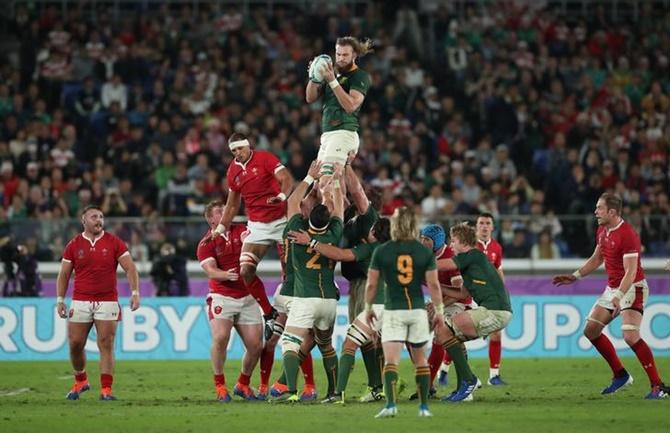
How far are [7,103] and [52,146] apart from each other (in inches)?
68.9

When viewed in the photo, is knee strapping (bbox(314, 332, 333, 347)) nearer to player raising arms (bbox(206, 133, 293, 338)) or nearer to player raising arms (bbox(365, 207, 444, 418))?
player raising arms (bbox(206, 133, 293, 338))

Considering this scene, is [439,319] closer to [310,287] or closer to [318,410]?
[318,410]

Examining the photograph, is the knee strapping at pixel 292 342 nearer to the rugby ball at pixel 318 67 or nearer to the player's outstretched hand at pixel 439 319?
the player's outstretched hand at pixel 439 319

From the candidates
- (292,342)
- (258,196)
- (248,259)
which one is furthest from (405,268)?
(258,196)

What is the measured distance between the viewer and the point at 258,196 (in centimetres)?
1636

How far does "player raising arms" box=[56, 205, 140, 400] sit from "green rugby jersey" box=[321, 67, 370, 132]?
9.76 ft

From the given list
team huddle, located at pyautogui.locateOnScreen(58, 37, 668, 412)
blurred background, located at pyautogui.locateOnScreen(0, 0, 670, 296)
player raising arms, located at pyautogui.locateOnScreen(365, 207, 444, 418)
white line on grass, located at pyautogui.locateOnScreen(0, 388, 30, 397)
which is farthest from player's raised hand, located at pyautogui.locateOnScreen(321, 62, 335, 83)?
blurred background, located at pyautogui.locateOnScreen(0, 0, 670, 296)

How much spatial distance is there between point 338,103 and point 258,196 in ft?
5.84

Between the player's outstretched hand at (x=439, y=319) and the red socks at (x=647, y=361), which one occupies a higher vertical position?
the player's outstretched hand at (x=439, y=319)

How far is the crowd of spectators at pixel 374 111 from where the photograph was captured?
26.0 metres

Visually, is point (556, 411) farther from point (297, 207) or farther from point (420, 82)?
point (420, 82)

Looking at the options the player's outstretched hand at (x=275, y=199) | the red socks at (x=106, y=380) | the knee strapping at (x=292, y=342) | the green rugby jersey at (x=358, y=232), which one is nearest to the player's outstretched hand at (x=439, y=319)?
the knee strapping at (x=292, y=342)

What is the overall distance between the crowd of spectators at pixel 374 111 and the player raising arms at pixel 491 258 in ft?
18.5

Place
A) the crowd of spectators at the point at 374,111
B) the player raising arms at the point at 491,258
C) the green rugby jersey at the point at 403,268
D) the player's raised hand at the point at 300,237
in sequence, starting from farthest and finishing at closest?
the crowd of spectators at the point at 374,111
the player raising arms at the point at 491,258
the player's raised hand at the point at 300,237
the green rugby jersey at the point at 403,268
